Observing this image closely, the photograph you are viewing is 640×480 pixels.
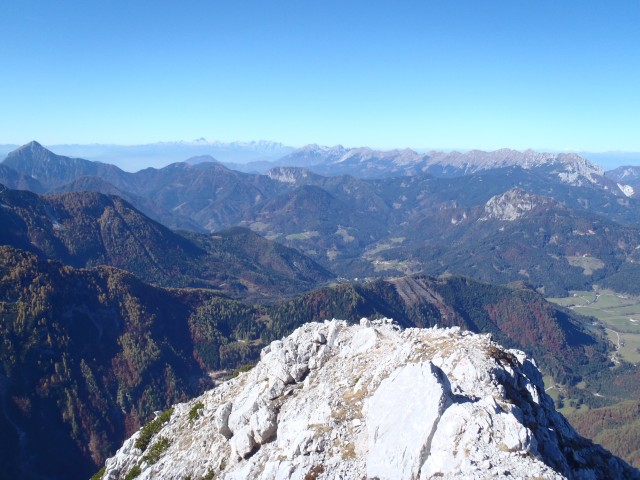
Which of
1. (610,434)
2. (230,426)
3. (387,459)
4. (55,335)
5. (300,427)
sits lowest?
(610,434)

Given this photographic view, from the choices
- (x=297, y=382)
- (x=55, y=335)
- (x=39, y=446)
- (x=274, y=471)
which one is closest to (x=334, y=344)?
(x=297, y=382)

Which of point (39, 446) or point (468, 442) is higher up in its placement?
point (468, 442)

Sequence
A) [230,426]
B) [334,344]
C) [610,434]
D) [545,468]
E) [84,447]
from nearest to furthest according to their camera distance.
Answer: [545,468] → [230,426] → [334,344] → [84,447] → [610,434]

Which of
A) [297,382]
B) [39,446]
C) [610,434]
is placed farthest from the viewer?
[610,434]

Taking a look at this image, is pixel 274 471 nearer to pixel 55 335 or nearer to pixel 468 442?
Result: pixel 468 442

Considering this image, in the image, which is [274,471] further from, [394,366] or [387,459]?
[394,366]

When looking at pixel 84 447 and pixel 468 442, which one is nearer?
pixel 468 442
